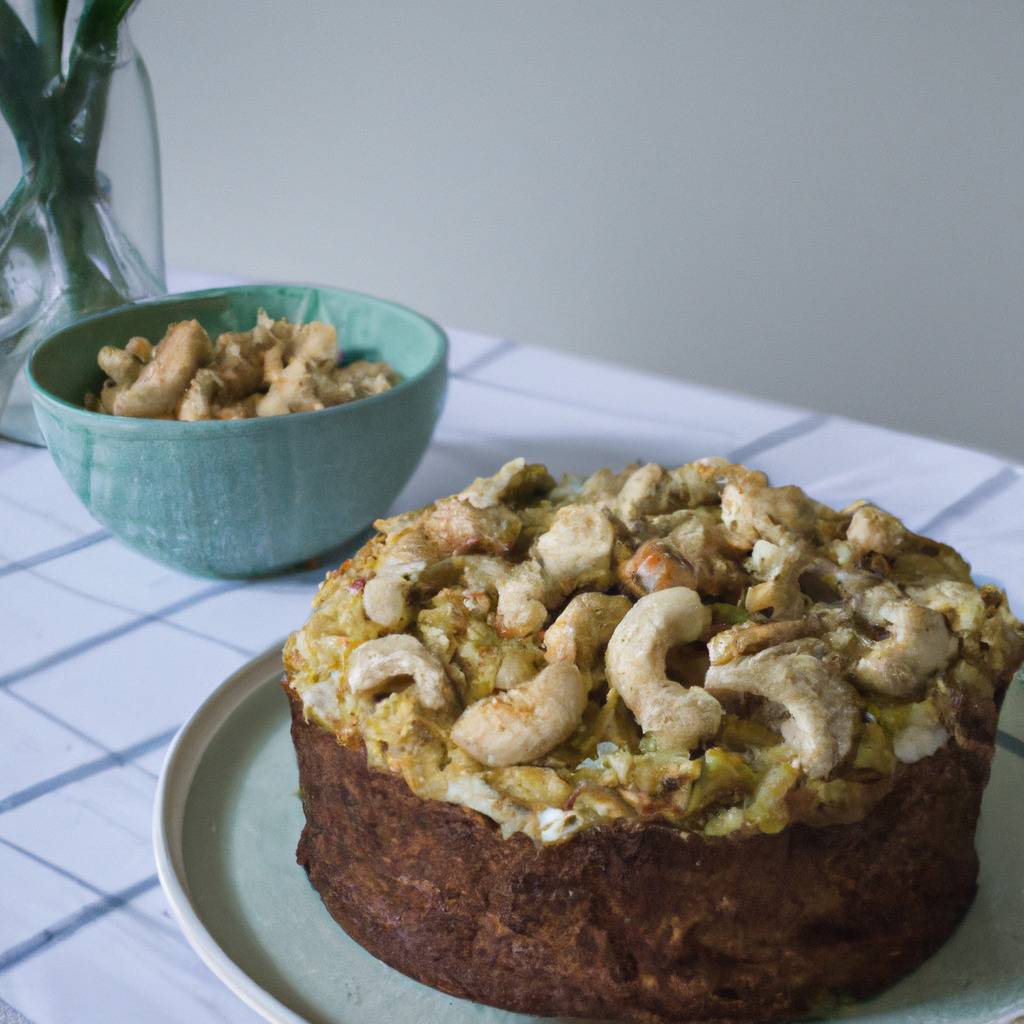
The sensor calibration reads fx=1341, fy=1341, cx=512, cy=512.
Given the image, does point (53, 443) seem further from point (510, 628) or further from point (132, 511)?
point (510, 628)

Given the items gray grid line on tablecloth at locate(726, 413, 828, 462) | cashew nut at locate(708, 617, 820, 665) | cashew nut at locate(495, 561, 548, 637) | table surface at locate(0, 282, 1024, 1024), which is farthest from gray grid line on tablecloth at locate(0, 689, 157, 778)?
gray grid line on tablecloth at locate(726, 413, 828, 462)

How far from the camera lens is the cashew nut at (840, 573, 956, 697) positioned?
2.49ft

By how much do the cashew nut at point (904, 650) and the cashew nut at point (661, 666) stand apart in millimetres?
98

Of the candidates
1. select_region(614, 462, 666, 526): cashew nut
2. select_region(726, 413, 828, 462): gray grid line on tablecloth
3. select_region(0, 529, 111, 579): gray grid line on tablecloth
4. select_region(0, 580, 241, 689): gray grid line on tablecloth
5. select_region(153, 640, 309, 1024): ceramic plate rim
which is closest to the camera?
select_region(153, 640, 309, 1024): ceramic plate rim

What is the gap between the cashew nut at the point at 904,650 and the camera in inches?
29.9

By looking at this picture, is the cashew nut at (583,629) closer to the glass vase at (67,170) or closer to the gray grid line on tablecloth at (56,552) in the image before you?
the gray grid line on tablecloth at (56,552)

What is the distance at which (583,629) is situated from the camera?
780 mm

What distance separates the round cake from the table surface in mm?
140

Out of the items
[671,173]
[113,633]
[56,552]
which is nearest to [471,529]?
[113,633]

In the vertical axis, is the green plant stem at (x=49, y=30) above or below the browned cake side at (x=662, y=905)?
above

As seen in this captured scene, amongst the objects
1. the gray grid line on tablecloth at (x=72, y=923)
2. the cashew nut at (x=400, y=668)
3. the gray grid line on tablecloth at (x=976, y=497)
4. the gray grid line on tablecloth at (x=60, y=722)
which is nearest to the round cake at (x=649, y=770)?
the cashew nut at (x=400, y=668)

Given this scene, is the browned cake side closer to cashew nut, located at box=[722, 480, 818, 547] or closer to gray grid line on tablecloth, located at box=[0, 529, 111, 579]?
cashew nut, located at box=[722, 480, 818, 547]

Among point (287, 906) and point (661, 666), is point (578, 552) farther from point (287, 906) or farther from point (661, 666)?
point (287, 906)

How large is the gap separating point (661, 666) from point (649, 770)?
0.06m
